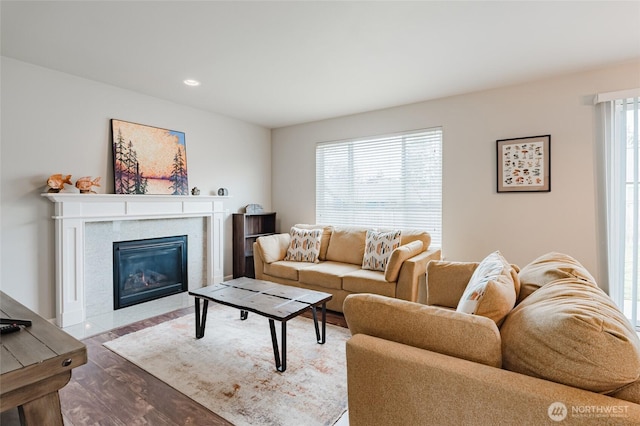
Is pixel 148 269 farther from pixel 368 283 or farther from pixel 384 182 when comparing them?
pixel 384 182

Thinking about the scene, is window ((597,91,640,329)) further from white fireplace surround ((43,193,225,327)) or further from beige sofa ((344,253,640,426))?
white fireplace surround ((43,193,225,327))

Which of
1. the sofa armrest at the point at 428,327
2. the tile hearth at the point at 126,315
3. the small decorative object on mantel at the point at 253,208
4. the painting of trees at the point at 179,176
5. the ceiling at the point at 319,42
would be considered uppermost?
the ceiling at the point at 319,42

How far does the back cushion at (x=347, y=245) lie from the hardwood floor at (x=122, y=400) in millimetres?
2512

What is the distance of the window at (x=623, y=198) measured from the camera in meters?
2.93

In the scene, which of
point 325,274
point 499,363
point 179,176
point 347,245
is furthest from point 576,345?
point 179,176

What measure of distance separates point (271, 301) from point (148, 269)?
2.21m

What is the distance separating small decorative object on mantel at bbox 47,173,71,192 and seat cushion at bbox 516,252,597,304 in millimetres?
3859

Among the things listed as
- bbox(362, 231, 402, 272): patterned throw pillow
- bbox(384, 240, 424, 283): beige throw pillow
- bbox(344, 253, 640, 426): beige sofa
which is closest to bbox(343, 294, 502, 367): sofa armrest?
bbox(344, 253, 640, 426): beige sofa

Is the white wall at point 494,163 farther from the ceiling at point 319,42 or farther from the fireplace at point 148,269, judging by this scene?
the fireplace at point 148,269

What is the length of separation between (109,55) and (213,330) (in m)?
2.65

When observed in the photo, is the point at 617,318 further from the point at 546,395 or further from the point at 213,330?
the point at 213,330

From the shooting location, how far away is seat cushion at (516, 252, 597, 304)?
5.05 feet

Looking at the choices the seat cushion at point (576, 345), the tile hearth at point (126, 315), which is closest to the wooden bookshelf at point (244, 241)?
the tile hearth at point (126, 315)

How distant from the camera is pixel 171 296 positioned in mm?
4098
